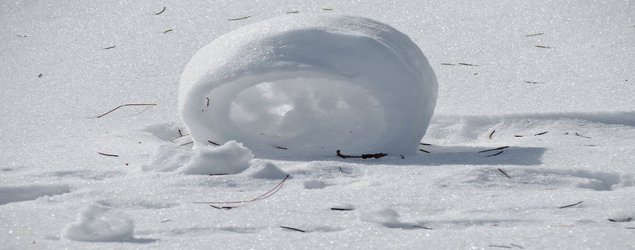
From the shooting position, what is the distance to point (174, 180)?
126 inches

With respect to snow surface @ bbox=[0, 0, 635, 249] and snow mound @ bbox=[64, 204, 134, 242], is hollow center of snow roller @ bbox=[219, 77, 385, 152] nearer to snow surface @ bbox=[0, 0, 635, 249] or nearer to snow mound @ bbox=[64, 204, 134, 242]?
snow surface @ bbox=[0, 0, 635, 249]

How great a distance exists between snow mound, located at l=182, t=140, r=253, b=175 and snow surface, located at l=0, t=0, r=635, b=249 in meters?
0.04

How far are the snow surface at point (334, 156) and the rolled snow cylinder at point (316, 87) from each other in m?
0.15

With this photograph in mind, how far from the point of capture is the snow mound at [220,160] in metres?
3.30

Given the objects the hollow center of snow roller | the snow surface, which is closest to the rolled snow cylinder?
the hollow center of snow roller

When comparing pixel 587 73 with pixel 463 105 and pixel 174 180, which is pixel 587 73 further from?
pixel 174 180

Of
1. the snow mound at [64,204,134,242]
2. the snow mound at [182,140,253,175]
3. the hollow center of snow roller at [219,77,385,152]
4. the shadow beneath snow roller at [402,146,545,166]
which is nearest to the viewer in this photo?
the snow mound at [64,204,134,242]

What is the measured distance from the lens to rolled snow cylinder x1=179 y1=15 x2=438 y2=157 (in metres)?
3.49

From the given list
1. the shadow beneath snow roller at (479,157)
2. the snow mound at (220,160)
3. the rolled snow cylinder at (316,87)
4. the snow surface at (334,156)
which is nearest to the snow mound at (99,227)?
the snow surface at (334,156)

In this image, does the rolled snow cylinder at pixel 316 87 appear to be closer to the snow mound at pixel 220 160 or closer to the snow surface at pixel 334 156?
the snow surface at pixel 334 156

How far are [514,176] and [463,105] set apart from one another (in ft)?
4.33

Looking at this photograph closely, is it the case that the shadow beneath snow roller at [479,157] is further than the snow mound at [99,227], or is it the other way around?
the shadow beneath snow roller at [479,157]

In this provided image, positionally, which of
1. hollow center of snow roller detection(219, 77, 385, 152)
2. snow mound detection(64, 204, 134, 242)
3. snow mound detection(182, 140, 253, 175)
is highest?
hollow center of snow roller detection(219, 77, 385, 152)

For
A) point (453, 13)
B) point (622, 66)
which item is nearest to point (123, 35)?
point (453, 13)
